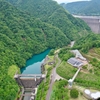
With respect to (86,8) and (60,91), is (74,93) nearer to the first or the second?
(60,91)

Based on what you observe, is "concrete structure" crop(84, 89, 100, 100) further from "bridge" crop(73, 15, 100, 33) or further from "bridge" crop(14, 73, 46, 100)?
"bridge" crop(73, 15, 100, 33)

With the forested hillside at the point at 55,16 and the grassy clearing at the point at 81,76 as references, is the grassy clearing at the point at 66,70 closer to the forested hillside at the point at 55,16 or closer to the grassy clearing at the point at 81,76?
the grassy clearing at the point at 81,76

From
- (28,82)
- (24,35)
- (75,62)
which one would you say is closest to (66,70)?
(75,62)

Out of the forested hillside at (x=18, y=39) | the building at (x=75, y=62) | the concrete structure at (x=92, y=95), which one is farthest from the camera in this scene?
the building at (x=75, y=62)

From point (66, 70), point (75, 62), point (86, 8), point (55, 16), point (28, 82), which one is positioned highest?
point (75, 62)

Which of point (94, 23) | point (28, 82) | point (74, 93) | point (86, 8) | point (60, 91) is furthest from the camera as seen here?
point (86, 8)

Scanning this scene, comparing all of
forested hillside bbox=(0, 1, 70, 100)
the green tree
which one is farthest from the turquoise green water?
the green tree

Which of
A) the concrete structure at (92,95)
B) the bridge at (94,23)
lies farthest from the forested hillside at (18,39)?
the bridge at (94,23)
